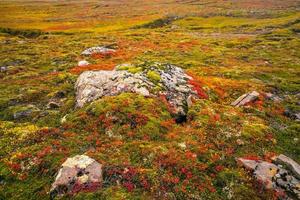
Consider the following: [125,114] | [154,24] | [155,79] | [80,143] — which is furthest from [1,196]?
[154,24]

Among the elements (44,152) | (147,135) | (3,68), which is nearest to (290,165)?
(147,135)

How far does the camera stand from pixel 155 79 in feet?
108

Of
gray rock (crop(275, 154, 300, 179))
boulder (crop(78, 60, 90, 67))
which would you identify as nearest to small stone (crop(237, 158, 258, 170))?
gray rock (crop(275, 154, 300, 179))

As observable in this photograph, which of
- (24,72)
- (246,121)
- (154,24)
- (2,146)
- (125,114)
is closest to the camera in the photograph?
(2,146)

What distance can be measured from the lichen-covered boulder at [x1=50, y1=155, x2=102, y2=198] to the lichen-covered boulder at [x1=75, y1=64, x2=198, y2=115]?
11.4m

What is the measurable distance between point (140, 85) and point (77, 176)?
14903 millimetres

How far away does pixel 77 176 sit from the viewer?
17875 millimetres

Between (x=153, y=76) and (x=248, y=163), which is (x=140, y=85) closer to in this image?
(x=153, y=76)

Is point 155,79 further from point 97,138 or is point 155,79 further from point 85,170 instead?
point 85,170

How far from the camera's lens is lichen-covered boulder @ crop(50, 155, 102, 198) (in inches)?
679

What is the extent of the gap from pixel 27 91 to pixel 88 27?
3440 inches

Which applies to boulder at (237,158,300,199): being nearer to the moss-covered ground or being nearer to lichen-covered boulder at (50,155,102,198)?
the moss-covered ground

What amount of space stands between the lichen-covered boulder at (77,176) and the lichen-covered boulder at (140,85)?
1144cm

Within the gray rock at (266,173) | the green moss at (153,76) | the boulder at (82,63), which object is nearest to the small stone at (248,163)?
the gray rock at (266,173)
